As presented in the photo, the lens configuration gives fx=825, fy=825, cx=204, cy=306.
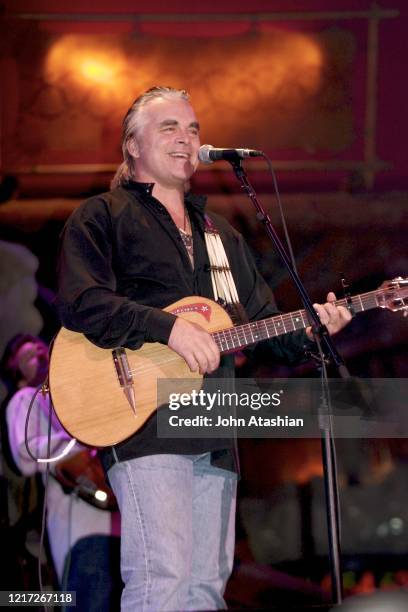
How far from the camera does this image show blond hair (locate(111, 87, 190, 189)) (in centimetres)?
303

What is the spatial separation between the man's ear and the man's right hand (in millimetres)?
833

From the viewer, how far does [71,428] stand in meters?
2.58

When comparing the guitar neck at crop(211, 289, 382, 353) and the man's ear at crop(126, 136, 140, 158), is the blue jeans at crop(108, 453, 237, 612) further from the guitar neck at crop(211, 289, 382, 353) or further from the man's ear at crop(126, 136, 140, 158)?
the man's ear at crop(126, 136, 140, 158)

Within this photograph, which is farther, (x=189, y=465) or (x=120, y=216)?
(x=120, y=216)

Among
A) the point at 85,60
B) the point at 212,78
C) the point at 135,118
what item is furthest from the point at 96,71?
the point at 135,118

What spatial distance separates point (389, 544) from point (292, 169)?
7.21 feet

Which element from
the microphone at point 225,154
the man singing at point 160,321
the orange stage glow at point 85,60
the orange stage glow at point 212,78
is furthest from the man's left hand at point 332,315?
the orange stage glow at point 85,60

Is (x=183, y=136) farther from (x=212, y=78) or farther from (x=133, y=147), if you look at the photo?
(x=212, y=78)

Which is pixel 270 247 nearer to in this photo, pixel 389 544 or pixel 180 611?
pixel 389 544

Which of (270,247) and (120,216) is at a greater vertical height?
(270,247)

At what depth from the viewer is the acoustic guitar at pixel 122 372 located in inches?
101

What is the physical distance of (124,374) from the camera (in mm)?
2629

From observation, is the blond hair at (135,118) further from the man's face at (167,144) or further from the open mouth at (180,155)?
the open mouth at (180,155)

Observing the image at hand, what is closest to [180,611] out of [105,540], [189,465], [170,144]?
[189,465]
